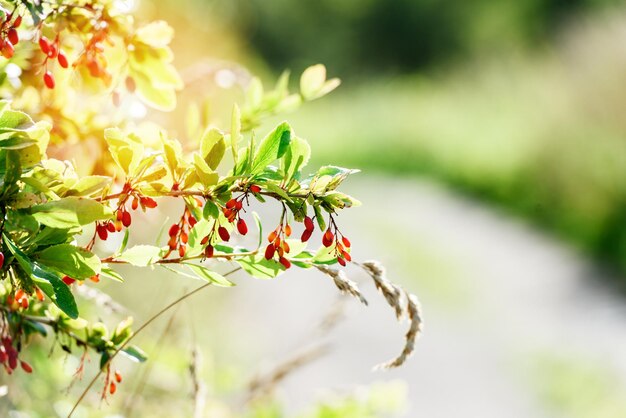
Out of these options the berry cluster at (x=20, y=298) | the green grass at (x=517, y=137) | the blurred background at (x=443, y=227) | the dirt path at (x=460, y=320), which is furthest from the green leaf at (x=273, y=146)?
the green grass at (x=517, y=137)

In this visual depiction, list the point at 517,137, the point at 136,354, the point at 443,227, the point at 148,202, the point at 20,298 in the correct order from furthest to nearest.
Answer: the point at 517,137 < the point at 443,227 < the point at 136,354 < the point at 20,298 < the point at 148,202

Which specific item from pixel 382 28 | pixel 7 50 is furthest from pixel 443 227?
pixel 382 28

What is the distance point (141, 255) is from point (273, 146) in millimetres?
243

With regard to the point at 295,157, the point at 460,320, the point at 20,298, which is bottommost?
the point at 20,298

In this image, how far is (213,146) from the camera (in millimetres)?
1058

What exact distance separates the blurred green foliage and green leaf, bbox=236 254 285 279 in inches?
658

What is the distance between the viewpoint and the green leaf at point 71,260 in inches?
41.1

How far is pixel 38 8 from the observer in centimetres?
112

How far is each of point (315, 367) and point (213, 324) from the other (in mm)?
587

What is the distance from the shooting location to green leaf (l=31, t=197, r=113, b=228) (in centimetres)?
97

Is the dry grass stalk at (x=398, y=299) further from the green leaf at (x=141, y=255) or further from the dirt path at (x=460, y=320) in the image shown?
the dirt path at (x=460, y=320)

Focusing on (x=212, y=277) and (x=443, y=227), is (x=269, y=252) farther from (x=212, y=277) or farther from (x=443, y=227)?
(x=443, y=227)

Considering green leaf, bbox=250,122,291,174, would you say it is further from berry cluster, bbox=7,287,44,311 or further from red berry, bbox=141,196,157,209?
berry cluster, bbox=7,287,44,311

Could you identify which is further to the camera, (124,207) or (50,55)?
(50,55)
